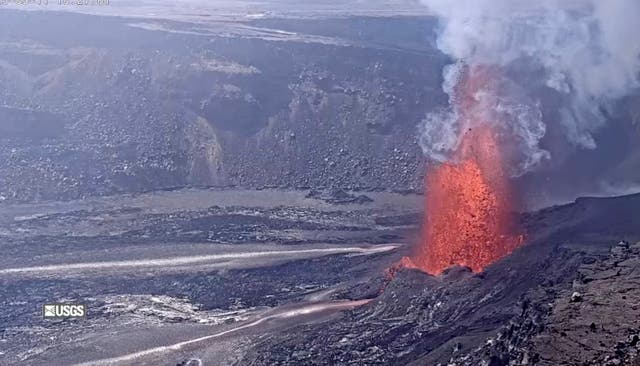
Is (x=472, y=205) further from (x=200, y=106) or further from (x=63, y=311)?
(x=200, y=106)

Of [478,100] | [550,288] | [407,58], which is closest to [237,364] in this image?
[550,288]

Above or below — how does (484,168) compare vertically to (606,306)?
above

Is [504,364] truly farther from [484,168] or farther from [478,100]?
[478,100]

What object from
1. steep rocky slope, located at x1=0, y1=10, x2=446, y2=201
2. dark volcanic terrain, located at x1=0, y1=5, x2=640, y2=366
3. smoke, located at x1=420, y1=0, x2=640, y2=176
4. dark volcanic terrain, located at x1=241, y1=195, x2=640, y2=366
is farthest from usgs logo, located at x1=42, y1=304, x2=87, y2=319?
smoke, located at x1=420, y1=0, x2=640, y2=176

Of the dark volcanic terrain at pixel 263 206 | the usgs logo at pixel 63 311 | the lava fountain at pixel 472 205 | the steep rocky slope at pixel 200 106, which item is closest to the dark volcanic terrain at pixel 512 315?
the dark volcanic terrain at pixel 263 206

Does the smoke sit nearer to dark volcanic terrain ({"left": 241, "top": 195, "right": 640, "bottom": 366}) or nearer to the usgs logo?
dark volcanic terrain ({"left": 241, "top": 195, "right": 640, "bottom": 366})


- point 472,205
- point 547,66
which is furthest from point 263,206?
point 547,66
